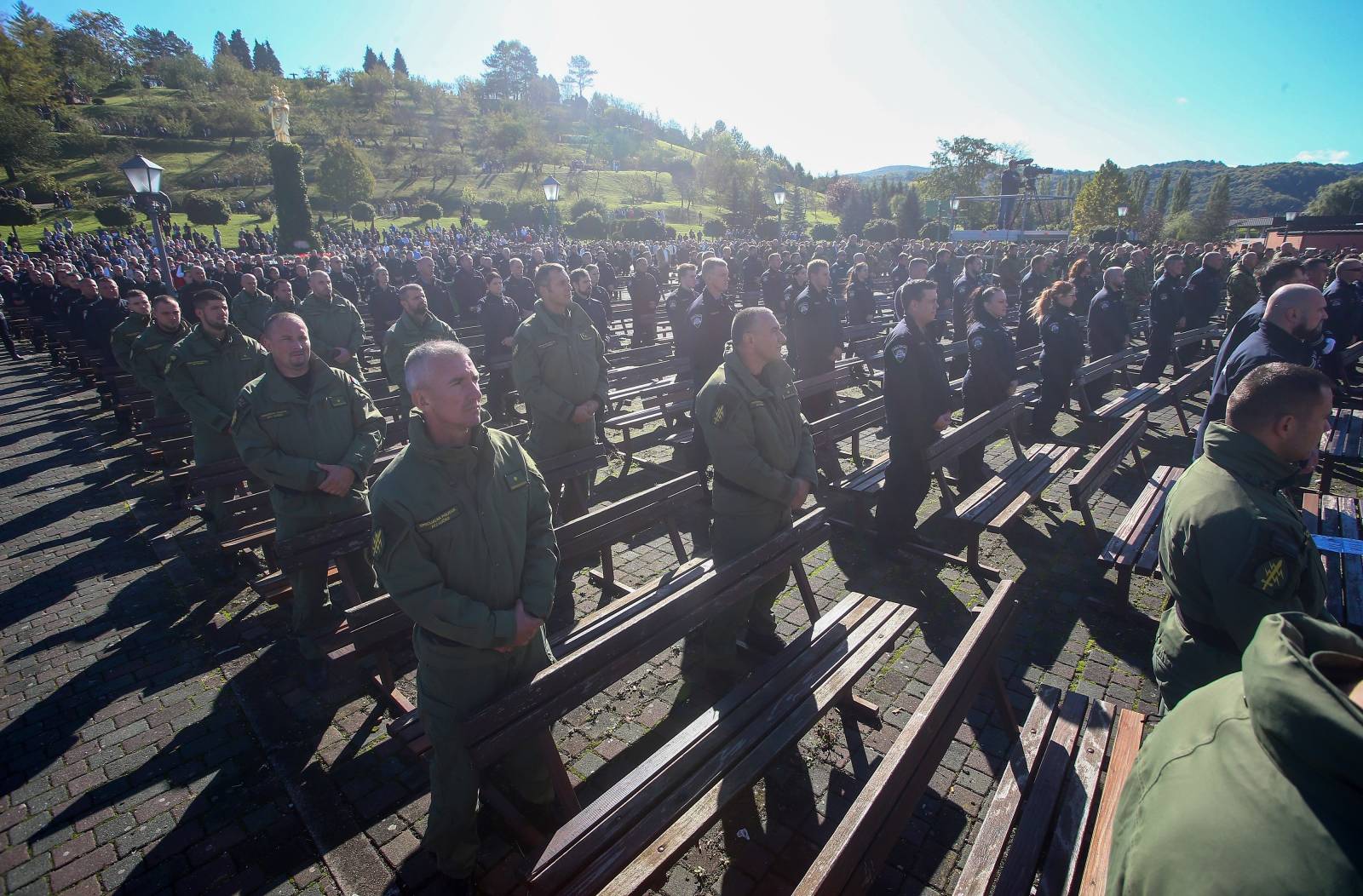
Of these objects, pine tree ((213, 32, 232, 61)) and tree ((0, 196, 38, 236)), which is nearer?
tree ((0, 196, 38, 236))

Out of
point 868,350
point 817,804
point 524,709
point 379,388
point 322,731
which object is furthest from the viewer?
point 868,350

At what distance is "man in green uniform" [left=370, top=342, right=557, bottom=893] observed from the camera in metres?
2.74

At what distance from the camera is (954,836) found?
3182mm

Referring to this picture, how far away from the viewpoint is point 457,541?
283 centimetres


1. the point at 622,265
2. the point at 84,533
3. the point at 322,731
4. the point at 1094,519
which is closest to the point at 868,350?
the point at 1094,519

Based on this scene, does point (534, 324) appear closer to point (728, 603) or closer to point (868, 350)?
point (728, 603)

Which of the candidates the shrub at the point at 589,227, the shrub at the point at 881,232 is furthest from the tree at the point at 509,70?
the shrub at the point at 881,232

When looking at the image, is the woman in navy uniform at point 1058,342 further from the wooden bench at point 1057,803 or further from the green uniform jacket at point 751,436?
the wooden bench at point 1057,803

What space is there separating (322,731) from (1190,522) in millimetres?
4697

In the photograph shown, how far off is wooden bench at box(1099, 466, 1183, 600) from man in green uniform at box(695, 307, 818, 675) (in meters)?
2.42

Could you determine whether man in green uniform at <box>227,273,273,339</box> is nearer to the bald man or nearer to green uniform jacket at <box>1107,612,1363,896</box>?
green uniform jacket at <box>1107,612,1363,896</box>

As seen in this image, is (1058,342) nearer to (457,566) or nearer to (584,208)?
(457,566)

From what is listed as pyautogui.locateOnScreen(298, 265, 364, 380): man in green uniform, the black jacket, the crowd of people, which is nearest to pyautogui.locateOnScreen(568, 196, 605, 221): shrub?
the crowd of people

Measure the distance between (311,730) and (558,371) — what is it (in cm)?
327
